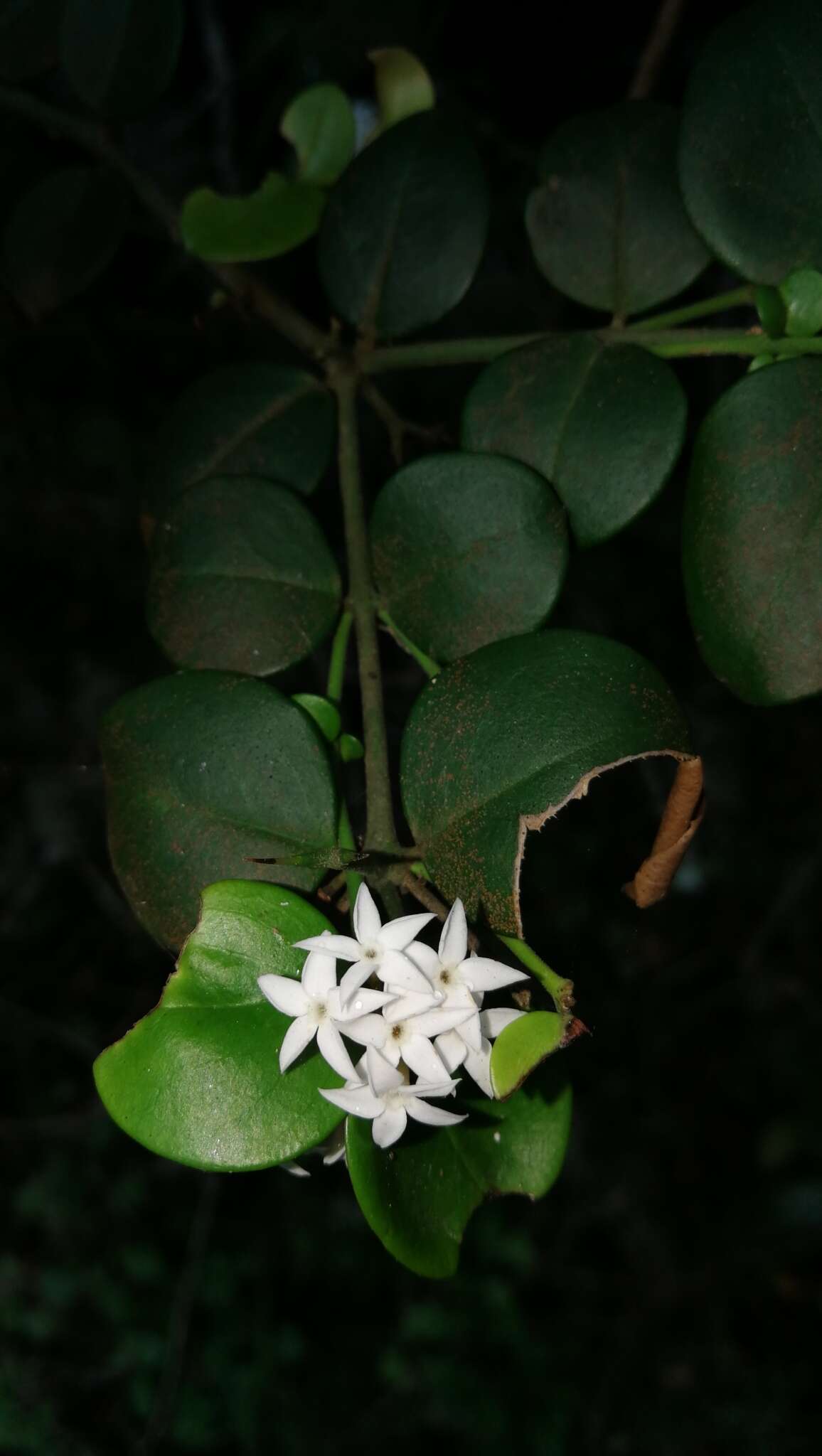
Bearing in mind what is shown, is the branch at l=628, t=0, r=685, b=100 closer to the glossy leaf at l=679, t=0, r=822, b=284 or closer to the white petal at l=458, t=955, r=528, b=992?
the glossy leaf at l=679, t=0, r=822, b=284

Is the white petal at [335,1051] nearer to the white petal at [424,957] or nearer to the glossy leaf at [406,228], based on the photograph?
the white petal at [424,957]

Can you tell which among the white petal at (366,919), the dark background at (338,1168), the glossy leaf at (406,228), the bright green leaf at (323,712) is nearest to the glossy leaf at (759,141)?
the glossy leaf at (406,228)

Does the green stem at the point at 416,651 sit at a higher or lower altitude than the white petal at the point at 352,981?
higher

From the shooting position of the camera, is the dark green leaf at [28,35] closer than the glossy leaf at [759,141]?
No

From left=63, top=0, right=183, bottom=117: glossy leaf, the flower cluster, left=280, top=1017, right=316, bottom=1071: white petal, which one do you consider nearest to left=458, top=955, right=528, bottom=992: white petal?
the flower cluster

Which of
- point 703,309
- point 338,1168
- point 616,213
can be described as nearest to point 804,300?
point 703,309

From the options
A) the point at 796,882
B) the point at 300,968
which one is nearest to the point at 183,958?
the point at 300,968

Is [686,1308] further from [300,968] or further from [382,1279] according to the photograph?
[300,968]
